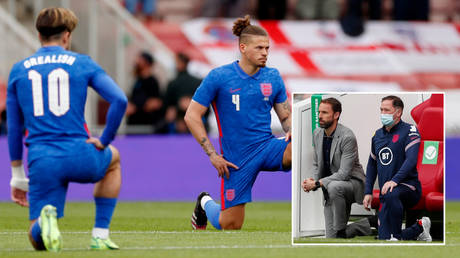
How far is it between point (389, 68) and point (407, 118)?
11963mm

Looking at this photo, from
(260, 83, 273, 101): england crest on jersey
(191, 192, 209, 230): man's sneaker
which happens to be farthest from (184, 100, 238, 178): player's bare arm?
(191, 192, 209, 230): man's sneaker

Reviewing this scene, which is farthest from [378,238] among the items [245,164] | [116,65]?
[116,65]

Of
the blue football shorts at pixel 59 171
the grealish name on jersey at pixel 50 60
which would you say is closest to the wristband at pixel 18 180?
the blue football shorts at pixel 59 171

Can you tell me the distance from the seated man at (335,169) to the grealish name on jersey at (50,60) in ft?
6.16

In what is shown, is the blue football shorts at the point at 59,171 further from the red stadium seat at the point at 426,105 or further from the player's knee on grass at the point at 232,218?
the player's knee on grass at the point at 232,218

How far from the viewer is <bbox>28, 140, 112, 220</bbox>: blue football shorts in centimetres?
780

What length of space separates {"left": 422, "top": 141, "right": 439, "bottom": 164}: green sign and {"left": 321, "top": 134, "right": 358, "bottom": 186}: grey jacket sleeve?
52cm

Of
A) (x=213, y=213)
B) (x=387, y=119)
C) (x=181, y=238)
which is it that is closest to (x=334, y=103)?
(x=387, y=119)

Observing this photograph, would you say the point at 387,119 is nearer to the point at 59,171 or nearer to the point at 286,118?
the point at 286,118

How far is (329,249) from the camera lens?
27.3 ft

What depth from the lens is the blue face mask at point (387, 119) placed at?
8.46 m

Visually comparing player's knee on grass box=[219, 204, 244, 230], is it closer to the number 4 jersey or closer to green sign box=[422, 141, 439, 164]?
green sign box=[422, 141, 439, 164]

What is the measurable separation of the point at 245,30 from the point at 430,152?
260 cm

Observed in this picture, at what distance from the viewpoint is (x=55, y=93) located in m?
7.88
